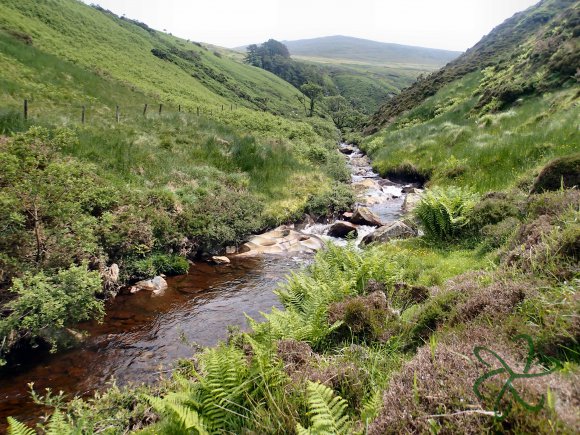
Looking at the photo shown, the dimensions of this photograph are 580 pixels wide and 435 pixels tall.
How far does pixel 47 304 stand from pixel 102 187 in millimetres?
6059

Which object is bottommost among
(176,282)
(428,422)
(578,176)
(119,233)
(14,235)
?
(176,282)

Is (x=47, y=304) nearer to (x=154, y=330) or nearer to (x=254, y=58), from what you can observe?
(x=154, y=330)

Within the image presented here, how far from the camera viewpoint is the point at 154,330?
9023 mm

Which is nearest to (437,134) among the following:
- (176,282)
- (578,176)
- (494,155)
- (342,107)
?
(494,155)

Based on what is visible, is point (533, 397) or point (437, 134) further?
point (437, 134)

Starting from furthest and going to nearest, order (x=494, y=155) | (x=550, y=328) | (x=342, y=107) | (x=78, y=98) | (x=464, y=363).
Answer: (x=342, y=107)
(x=78, y=98)
(x=494, y=155)
(x=550, y=328)
(x=464, y=363)

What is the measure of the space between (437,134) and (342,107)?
260 feet

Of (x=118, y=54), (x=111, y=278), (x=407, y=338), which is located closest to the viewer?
(x=407, y=338)

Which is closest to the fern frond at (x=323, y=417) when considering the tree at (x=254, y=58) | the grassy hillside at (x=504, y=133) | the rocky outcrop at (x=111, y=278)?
the rocky outcrop at (x=111, y=278)

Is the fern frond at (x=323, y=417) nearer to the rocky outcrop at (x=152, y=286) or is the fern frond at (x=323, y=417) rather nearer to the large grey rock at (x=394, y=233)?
the rocky outcrop at (x=152, y=286)

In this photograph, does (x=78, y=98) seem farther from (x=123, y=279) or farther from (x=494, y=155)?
(x=494, y=155)

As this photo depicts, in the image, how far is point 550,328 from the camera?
10.1 feet

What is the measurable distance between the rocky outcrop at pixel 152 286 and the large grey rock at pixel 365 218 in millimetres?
9470

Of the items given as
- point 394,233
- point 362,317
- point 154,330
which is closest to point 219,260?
point 154,330
